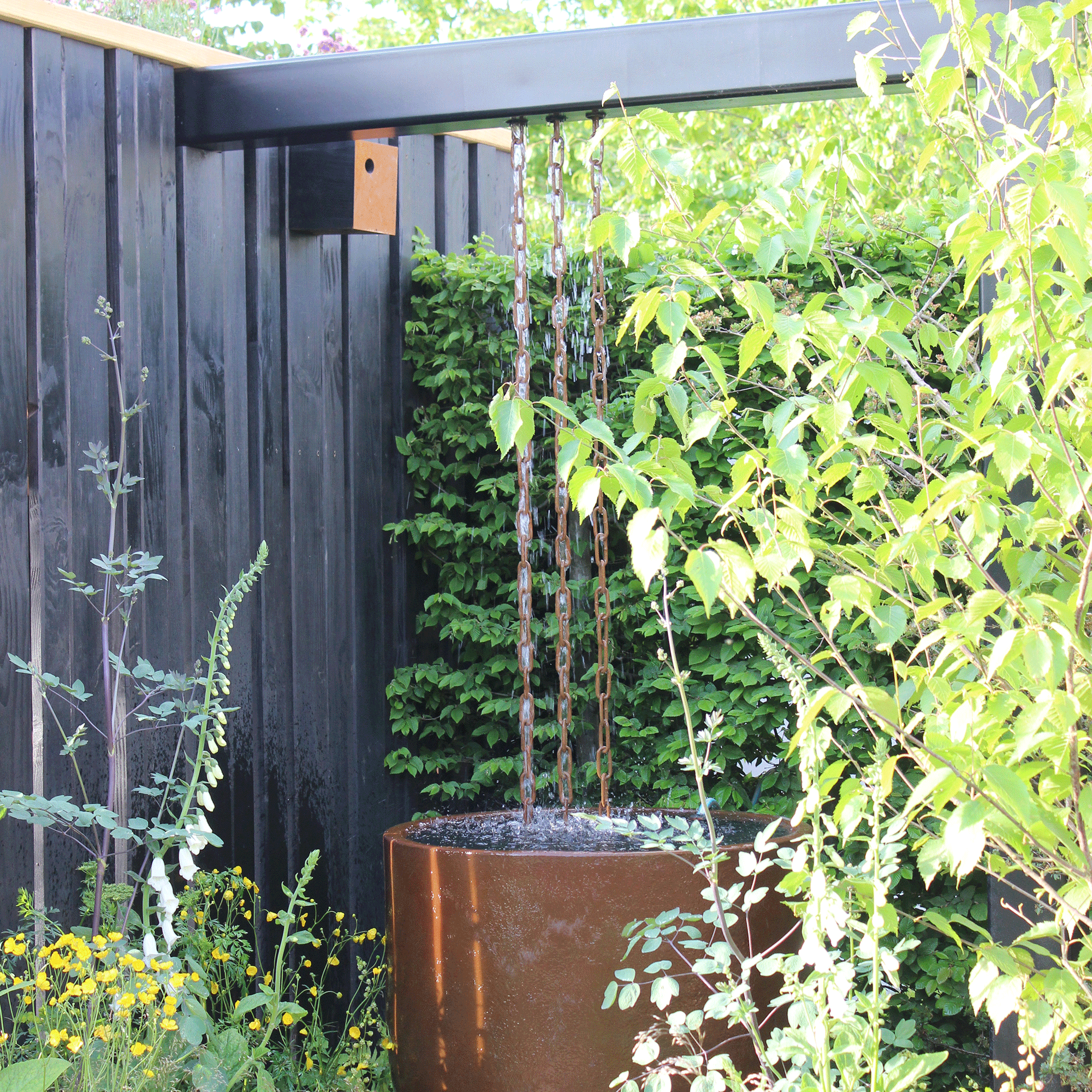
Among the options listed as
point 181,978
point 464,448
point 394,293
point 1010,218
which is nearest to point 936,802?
point 1010,218

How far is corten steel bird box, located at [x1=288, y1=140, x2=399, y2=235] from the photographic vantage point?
3.00m

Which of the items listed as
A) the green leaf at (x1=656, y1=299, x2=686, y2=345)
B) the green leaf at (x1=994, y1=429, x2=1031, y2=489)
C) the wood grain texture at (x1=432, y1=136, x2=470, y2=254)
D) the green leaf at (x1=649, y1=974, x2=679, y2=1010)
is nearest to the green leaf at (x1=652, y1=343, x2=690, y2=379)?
the green leaf at (x1=656, y1=299, x2=686, y2=345)

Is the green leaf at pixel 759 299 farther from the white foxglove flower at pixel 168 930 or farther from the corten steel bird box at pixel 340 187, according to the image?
the corten steel bird box at pixel 340 187

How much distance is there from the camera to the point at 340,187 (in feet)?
9.89

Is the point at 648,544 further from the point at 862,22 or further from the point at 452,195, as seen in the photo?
the point at 452,195

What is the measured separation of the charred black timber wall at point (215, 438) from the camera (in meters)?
2.38

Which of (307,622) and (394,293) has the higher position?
(394,293)

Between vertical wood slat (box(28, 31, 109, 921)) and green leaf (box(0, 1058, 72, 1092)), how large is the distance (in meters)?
0.50

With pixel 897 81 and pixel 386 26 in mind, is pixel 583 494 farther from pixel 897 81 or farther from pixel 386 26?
pixel 386 26

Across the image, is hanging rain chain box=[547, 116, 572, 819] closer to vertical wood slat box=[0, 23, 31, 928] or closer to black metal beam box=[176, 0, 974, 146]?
black metal beam box=[176, 0, 974, 146]

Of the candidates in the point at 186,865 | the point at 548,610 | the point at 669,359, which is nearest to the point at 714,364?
the point at 669,359

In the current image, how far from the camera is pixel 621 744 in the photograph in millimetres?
3287

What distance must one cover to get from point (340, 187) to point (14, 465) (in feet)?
3.78

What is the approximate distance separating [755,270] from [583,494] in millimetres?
1944
